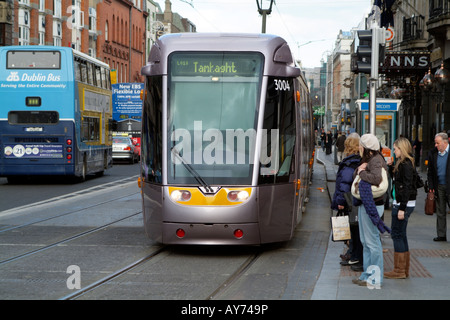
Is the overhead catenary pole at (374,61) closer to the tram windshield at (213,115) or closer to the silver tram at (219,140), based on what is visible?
the silver tram at (219,140)

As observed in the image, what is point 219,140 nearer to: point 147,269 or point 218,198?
point 218,198

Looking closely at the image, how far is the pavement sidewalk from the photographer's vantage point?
8.14 metres

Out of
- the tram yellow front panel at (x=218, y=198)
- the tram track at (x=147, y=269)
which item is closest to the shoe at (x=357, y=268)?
the tram track at (x=147, y=269)

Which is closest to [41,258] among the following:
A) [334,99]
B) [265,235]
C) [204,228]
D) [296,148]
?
[204,228]

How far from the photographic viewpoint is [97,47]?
235 ft

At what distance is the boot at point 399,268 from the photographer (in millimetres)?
9227

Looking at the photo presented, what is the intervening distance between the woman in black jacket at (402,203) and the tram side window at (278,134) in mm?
2166

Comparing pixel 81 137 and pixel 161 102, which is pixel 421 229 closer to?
pixel 161 102

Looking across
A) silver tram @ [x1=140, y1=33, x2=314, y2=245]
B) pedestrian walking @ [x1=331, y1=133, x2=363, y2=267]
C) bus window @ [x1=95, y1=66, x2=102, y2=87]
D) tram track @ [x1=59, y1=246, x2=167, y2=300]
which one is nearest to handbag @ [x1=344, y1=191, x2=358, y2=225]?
pedestrian walking @ [x1=331, y1=133, x2=363, y2=267]

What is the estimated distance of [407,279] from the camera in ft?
30.1

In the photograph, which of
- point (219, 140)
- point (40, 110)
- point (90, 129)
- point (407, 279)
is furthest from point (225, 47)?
point (90, 129)

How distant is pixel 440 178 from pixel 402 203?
3994 millimetres

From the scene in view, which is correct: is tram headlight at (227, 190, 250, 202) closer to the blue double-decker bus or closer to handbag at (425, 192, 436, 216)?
handbag at (425, 192, 436, 216)

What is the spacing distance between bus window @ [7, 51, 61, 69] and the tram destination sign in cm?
1471
